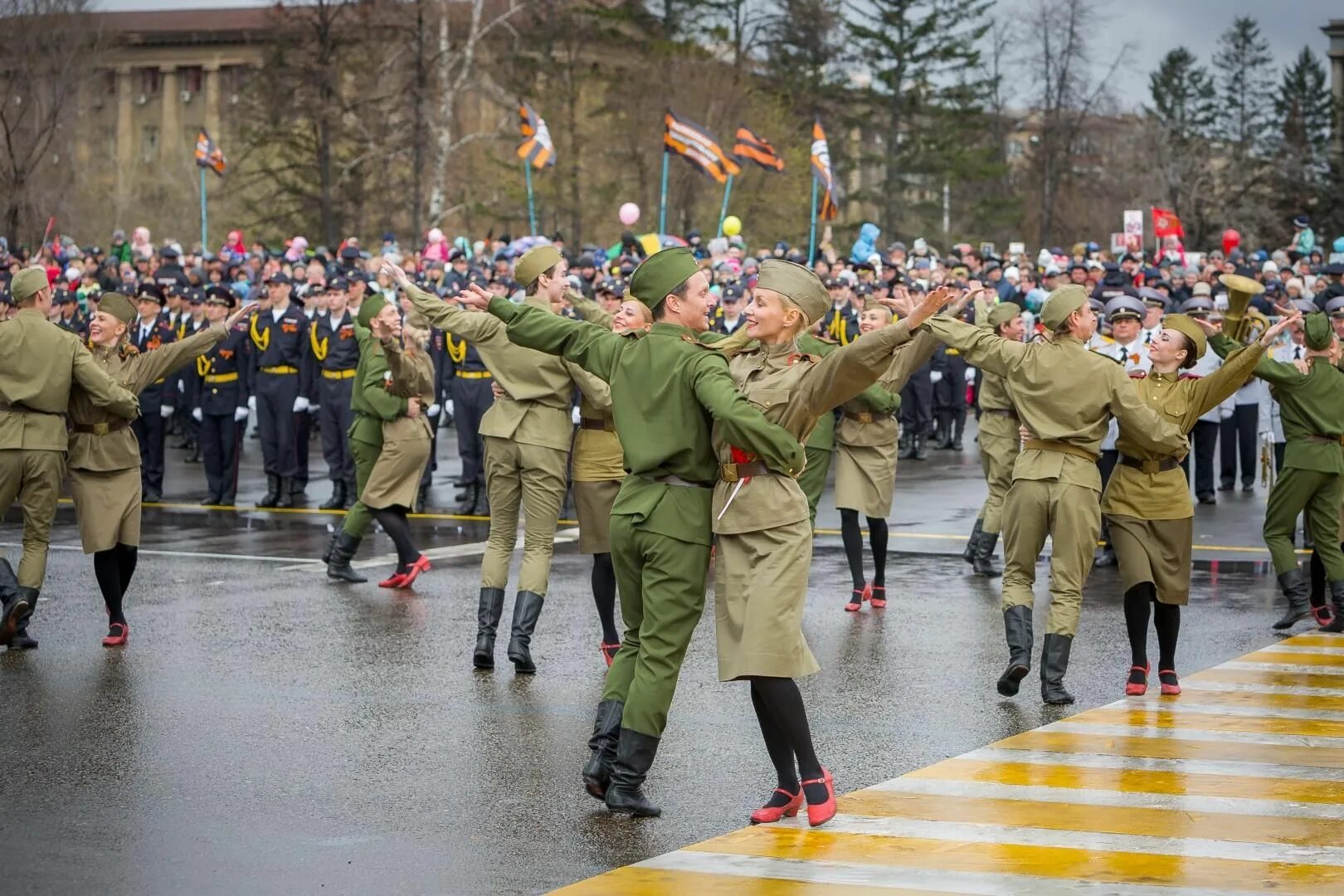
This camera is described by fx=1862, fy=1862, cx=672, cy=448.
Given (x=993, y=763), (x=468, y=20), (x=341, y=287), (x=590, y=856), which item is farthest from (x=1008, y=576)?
(x=468, y=20)

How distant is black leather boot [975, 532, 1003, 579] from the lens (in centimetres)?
1428

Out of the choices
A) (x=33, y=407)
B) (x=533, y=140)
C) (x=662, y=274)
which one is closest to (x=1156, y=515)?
(x=662, y=274)

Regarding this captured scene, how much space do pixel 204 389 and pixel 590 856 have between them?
47.7 feet

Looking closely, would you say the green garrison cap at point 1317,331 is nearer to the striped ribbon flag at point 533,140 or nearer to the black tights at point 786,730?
the black tights at point 786,730

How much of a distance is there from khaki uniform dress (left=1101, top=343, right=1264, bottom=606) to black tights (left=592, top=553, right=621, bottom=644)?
8.75ft

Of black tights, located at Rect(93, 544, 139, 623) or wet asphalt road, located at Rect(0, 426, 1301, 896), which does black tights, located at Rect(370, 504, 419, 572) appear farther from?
black tights, located at Rect(93, 544, 139, 623)

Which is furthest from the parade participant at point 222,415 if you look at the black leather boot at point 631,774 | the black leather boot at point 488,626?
the black leather boot at point 631,774

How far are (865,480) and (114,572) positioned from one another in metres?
5.07

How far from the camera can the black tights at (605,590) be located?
10.1 meters

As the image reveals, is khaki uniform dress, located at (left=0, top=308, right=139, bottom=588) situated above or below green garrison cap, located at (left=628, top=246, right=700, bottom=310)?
below

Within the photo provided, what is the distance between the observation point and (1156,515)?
9734 millimetres

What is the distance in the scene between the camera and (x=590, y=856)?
6.74m

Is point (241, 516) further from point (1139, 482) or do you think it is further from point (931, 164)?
point (931, 164)

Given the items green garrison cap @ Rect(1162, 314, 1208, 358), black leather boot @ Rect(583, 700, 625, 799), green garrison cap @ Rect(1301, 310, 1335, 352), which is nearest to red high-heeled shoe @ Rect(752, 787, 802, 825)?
black leather boot @ Rect(583, 700, 625, 799)
